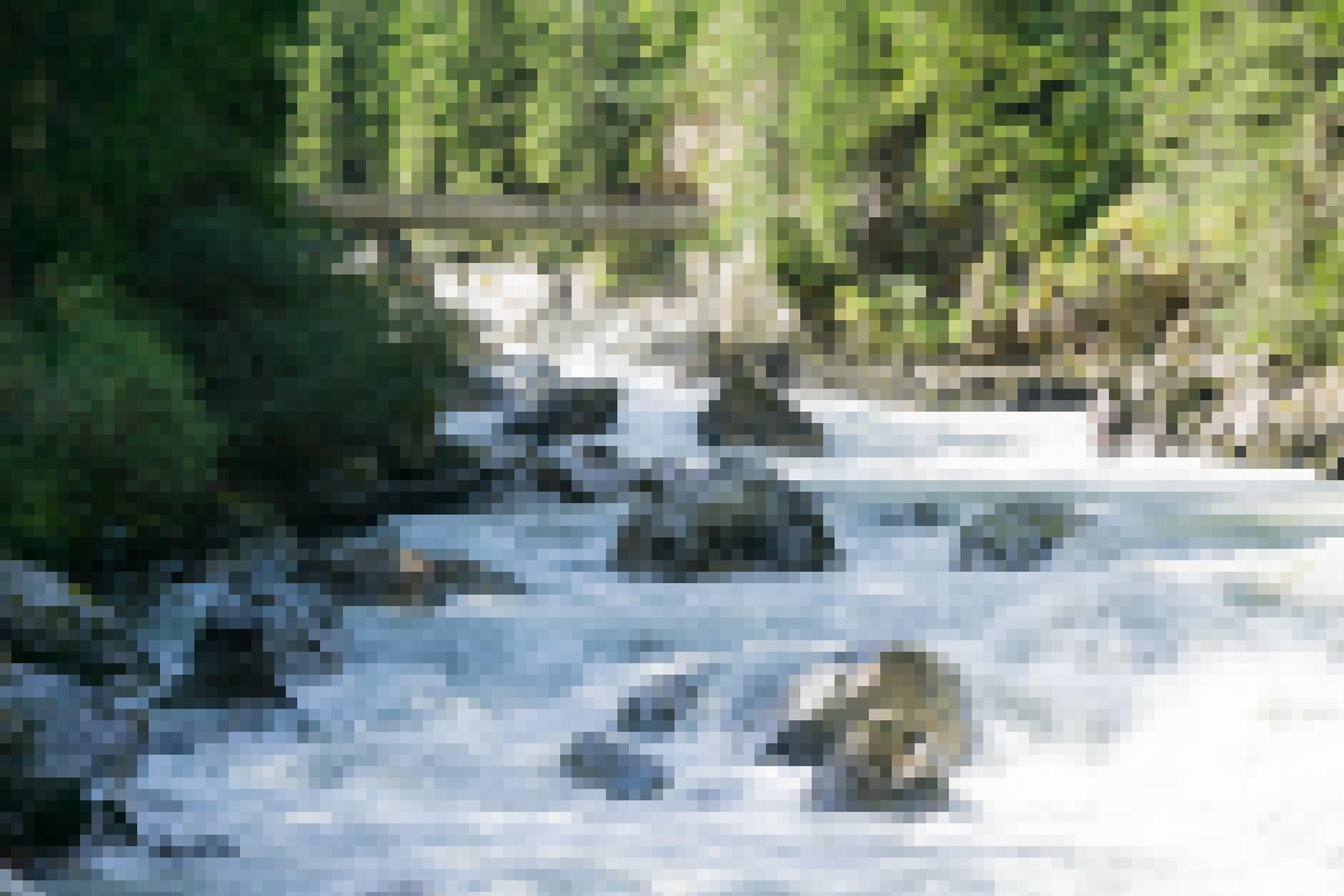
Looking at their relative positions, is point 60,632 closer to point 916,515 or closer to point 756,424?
point 916,515

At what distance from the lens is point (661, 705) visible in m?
7.59

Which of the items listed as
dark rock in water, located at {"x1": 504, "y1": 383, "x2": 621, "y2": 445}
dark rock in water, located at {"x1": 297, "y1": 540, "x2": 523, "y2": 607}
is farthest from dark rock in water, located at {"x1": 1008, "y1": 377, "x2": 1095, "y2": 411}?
dark rock in water, located at {"x1": 297, "y1": 540, "x2": 523, "y2": 607}

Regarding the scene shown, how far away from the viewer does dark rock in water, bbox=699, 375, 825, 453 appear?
16203mm

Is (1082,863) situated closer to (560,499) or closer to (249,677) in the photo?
(249,677)

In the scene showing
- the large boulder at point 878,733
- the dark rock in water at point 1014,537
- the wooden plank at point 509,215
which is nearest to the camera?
the large boulder at point 878,733

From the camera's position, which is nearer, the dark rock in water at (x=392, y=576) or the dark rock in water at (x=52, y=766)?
the dark rock in water at (x=52, y=766)

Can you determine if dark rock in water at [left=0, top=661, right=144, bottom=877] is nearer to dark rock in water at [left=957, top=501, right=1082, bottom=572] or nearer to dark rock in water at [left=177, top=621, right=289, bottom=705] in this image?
dark rock in water at [left=177, top=621, right=289, bottom=705]

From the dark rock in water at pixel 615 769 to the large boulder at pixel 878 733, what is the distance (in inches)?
18.9

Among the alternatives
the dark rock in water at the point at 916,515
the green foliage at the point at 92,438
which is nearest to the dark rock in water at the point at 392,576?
the green foliage at the point at 92,438

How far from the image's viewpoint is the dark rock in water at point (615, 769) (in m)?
6.82

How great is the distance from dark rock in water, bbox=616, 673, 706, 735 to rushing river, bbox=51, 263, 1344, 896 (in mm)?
84

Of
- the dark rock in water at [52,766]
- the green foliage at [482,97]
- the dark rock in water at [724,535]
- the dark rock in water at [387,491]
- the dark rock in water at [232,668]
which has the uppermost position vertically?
the green foliage at [482,97]

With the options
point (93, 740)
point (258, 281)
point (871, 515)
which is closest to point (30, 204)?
point (258, 281)

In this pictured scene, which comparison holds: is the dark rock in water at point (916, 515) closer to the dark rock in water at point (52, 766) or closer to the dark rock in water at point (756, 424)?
the dark rock in water at point (756, 424)
